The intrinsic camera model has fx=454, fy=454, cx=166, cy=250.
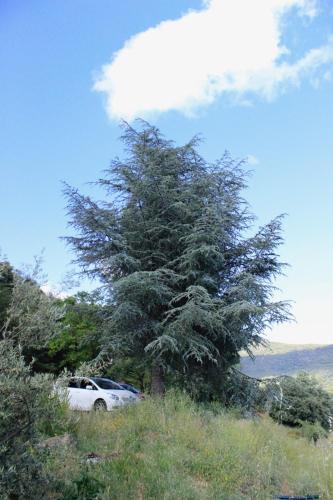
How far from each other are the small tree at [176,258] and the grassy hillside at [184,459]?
10.7 feet

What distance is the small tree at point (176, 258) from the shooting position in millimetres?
11633

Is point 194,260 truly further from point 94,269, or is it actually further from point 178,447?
point 178,447

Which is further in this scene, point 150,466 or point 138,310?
point 138,310

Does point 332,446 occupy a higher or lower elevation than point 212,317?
lower

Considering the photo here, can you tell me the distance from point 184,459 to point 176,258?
23.7ft

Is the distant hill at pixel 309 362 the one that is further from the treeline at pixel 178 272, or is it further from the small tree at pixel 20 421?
the small tree at pixel 20 421

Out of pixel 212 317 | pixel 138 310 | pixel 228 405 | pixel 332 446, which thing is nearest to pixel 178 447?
pixel 332 446

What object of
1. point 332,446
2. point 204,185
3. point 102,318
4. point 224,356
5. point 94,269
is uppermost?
point 204,185

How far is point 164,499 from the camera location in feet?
15.2

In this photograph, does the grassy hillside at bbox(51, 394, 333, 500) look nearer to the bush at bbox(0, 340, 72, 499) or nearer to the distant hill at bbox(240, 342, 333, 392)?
the bush at bbox(0, 340, 72, 499)

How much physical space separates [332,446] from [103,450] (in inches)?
166

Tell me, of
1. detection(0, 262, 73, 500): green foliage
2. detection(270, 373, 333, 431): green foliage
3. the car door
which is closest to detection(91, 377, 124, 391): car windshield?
the car door

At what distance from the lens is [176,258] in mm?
12773

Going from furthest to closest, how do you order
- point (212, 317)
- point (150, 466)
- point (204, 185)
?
point (204, 185) → point (212, 317) → point (150, 466)
